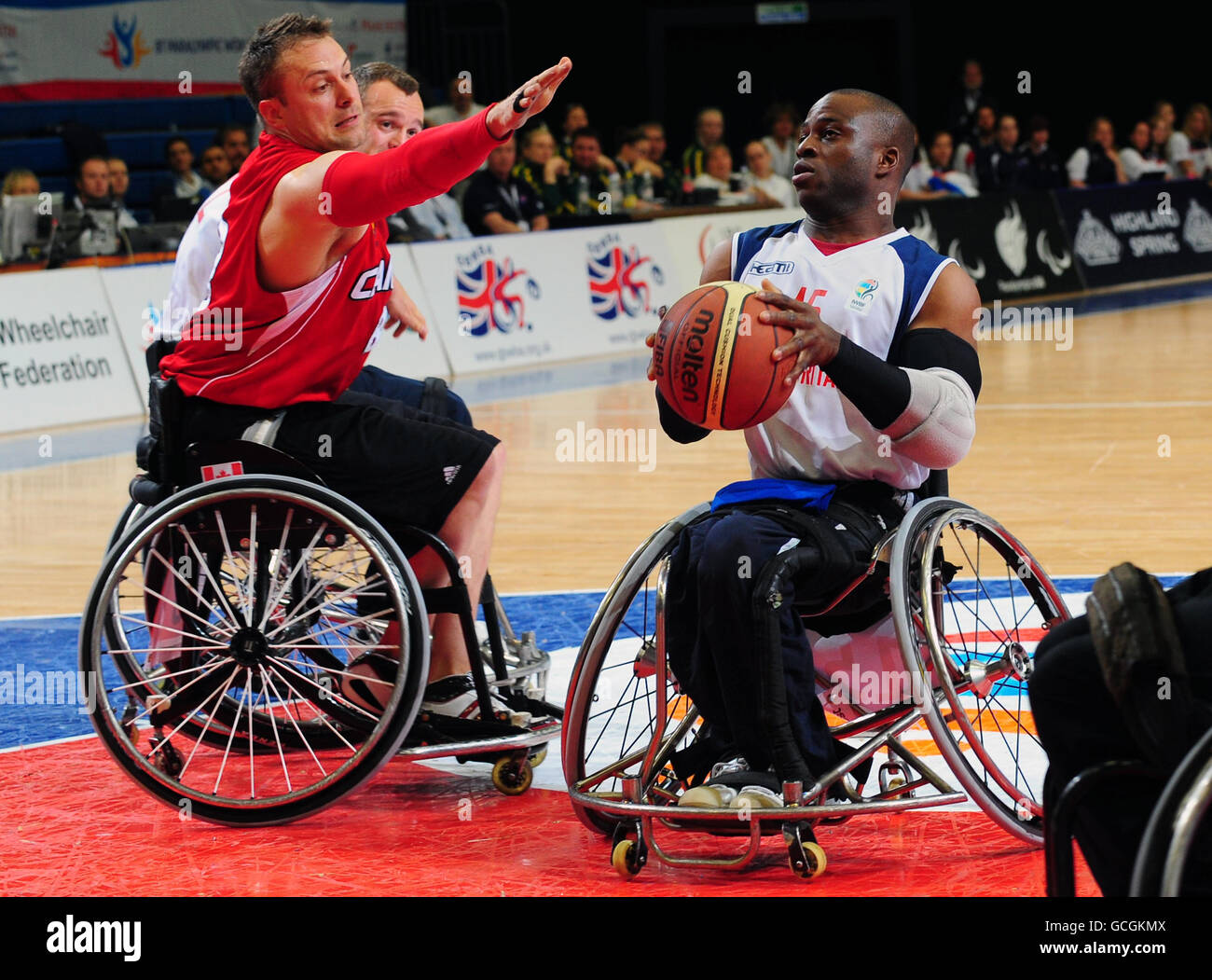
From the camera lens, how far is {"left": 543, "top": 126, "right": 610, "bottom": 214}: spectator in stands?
44.1 feet

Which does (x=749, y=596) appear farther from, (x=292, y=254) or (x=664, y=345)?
(x=292, y=254)

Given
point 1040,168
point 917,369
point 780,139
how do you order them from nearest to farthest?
point 917,369 → point 780,139 → point 1040,168

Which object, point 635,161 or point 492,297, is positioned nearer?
point 492,297

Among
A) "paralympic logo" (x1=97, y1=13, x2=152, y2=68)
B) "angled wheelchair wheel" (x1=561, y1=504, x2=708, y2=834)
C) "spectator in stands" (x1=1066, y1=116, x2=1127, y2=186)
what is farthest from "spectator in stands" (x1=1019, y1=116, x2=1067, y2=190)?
"angled wheelchair wheel" (x1=561, y1=504, x2=708, y2=834)

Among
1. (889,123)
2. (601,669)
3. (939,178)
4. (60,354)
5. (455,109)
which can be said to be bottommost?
(601,669)

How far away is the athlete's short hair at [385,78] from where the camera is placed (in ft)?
13.9

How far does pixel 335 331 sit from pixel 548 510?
11.8ft

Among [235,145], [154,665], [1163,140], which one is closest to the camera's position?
[154,665]

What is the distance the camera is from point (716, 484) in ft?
25.0

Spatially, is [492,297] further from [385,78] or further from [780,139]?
[385,78]

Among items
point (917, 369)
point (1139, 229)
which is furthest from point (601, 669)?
point (1139, 229)

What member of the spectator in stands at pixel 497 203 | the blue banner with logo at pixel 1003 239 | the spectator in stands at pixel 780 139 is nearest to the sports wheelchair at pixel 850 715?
the spectator in stands at pixel 497 203

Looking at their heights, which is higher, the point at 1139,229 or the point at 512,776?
the point at 1139,229

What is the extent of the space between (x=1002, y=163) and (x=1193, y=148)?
3817mm
